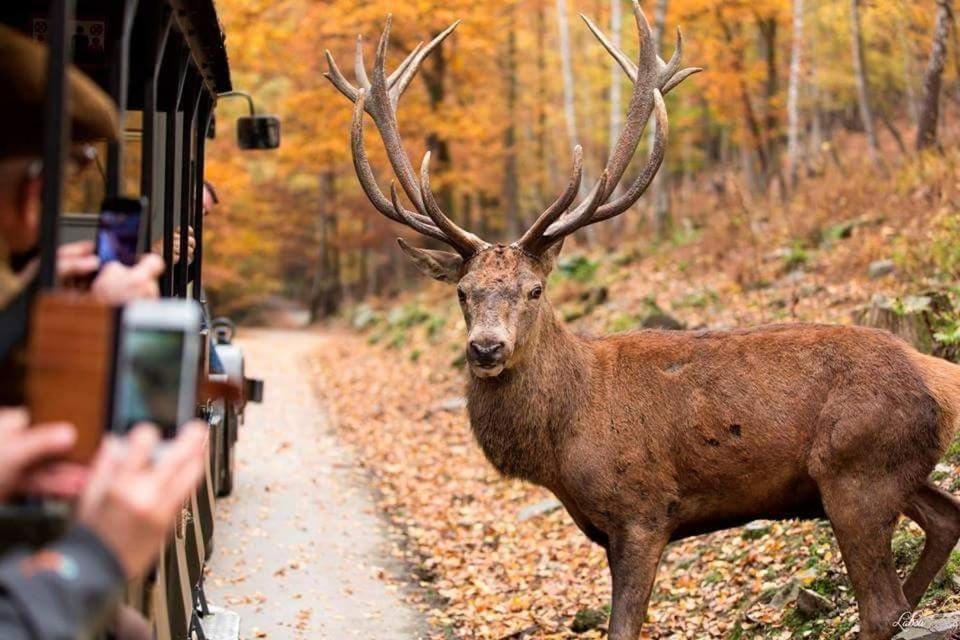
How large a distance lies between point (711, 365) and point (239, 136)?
581cm

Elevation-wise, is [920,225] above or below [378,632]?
above

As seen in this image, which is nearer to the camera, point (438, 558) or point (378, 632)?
point (378, 632)

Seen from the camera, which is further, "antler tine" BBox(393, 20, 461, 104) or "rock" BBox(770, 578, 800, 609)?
"antler tine" BBox(393, 20, 461, 104)

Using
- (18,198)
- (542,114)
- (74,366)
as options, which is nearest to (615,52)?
(18,198)

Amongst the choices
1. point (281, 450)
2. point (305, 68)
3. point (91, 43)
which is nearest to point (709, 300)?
point (281, 450)

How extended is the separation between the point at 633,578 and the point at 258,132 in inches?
242

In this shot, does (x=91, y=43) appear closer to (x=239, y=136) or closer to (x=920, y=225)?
(x=239, y=136)

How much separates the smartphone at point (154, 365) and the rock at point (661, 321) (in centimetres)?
1005

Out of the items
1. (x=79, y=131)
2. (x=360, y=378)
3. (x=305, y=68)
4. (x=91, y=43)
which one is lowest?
(x=360, y=378)

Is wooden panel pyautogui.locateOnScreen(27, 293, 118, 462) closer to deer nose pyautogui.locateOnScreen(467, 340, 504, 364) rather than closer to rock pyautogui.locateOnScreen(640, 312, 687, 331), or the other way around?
deer nose pyautogui.locateOnScreen(467, 340, 504, 364)

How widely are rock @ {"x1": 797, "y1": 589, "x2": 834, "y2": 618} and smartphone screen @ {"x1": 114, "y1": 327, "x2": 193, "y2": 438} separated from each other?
15.4 ft

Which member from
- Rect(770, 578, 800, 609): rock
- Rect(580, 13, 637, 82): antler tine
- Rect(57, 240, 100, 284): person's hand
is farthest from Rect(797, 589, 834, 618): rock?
Rect(57, 240, 100, 284): person's hand

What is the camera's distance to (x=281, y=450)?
14.1m

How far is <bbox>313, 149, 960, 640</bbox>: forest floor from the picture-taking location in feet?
23.8
